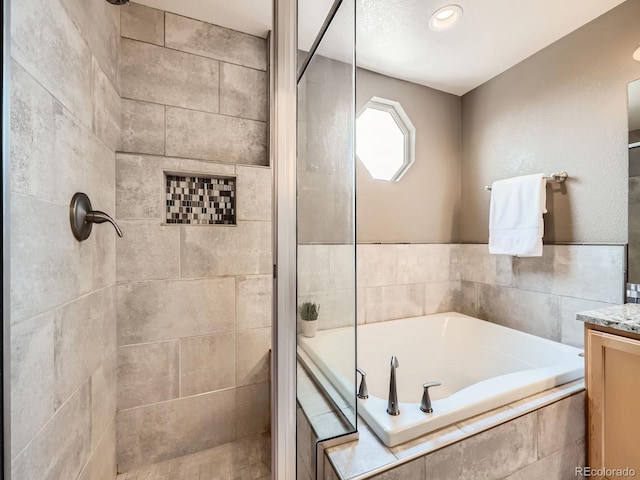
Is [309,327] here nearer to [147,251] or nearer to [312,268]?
[312,268]

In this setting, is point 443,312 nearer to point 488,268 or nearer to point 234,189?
point 488,268

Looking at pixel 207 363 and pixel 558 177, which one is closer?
pixel 207 363

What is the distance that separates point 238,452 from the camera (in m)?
1.47

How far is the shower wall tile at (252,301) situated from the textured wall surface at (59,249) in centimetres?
60

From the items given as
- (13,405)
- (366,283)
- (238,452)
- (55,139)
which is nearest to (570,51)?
(366,283)

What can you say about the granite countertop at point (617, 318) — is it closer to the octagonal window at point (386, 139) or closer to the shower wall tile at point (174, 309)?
the octagonal window at point (386, 139)

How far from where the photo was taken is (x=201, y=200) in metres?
1.53

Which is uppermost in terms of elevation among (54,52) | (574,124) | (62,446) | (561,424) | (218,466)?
(574,124)

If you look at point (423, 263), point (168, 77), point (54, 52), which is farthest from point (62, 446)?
point (423, 263)

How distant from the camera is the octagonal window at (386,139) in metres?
2.02

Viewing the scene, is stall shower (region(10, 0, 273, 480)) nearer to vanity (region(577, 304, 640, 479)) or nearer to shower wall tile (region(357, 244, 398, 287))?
shower wall tile (region(357, 244, 398, 287))

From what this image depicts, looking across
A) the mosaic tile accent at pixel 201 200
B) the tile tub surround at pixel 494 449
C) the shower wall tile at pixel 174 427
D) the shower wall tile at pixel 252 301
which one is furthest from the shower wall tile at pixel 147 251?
the tile tub surround at pixel 494 449

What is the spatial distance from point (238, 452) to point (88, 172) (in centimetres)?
157

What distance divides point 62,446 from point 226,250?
0.95 metres
